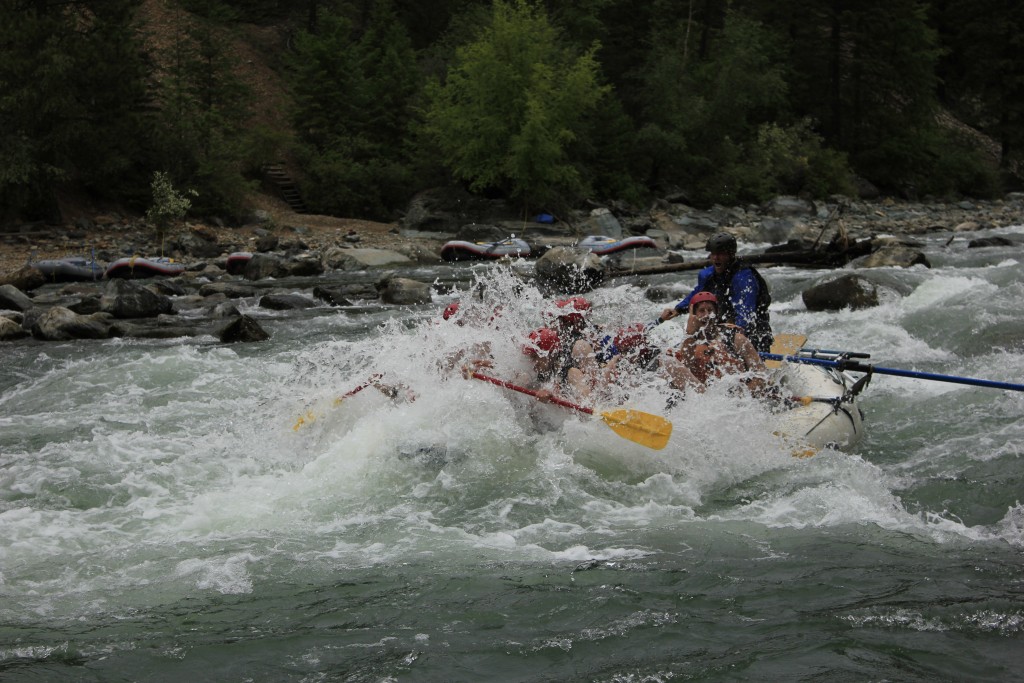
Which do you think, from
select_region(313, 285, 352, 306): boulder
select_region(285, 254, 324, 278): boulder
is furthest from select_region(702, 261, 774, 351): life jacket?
select_region(285, 254, 324, 278): boulder

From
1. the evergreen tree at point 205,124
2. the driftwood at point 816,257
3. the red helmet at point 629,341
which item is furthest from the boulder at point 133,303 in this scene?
the evergreen tree at point 205,124

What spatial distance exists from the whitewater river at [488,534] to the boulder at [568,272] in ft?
22.7

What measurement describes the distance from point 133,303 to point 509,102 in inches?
684

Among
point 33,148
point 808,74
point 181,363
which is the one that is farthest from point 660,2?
point 181,363

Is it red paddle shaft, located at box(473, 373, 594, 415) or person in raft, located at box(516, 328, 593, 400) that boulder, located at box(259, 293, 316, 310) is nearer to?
person in raft, located at box(516, 328, 593, 400)

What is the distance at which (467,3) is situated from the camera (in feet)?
136

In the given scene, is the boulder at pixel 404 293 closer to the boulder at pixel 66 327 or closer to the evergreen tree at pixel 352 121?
the boulder at pixel 66 327

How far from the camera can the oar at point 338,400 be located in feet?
26.2

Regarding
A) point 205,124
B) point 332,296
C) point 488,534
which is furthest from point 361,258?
point 488,534

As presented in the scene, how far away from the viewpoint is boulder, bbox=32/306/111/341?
1329 cm

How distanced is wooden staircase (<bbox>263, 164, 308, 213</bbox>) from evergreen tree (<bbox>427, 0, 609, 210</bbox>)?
182 inches

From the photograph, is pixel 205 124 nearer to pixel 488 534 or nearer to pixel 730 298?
pixel 730 298

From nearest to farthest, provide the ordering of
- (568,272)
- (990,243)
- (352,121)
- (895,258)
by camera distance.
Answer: (895,258), (568,272), (990,243), (352,121)

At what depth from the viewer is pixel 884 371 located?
24.3 ft
